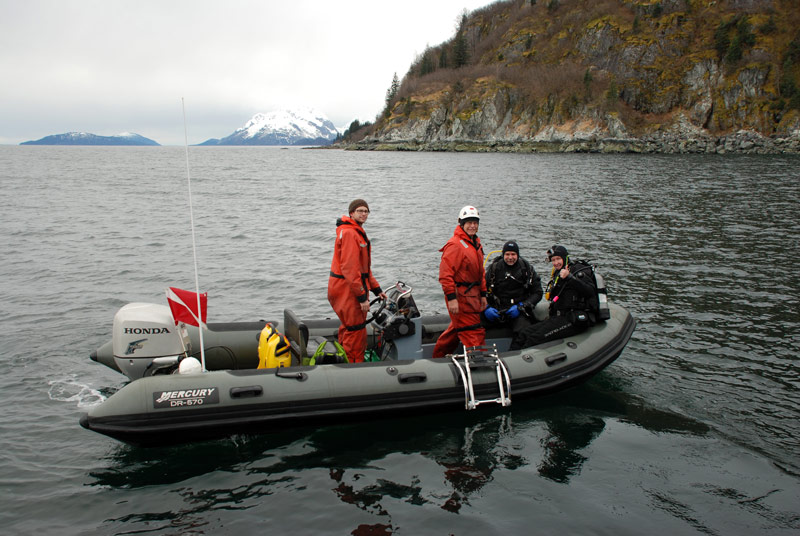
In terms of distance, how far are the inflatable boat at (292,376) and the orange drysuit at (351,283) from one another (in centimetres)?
32

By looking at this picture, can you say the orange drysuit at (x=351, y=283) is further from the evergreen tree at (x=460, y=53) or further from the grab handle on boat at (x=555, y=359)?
the evergreen tree at (x=460, y=53)

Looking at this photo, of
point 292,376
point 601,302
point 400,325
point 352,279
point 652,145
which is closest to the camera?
point 292,376

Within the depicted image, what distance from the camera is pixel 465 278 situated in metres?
6.17

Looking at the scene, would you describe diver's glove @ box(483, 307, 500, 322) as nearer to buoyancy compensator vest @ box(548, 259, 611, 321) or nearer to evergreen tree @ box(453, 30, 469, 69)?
buoyancy compensator vest @ box(548, 259, 611, 321)

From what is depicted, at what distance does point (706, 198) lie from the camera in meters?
22.4

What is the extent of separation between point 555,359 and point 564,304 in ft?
2.74

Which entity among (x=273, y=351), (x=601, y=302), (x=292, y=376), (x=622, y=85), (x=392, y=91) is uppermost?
(x=392, y=91)

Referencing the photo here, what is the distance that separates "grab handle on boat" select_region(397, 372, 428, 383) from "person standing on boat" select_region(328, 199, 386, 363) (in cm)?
73

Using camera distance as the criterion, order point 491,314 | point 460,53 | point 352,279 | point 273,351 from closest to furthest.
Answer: point 352,279
point 273,351
point 491,314
point 460,53

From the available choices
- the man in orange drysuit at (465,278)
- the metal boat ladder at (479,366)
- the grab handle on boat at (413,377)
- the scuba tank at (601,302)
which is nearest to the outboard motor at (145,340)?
the grab handle on boat at (413,377)

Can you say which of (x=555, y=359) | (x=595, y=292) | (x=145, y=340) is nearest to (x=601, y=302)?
(x=595, y=292)

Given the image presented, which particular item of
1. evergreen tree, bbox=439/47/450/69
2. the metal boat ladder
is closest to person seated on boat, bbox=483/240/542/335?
the metal boat ladder

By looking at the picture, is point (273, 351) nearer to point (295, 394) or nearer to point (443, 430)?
point (295, 394)

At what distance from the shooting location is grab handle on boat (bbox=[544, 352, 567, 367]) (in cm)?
635
